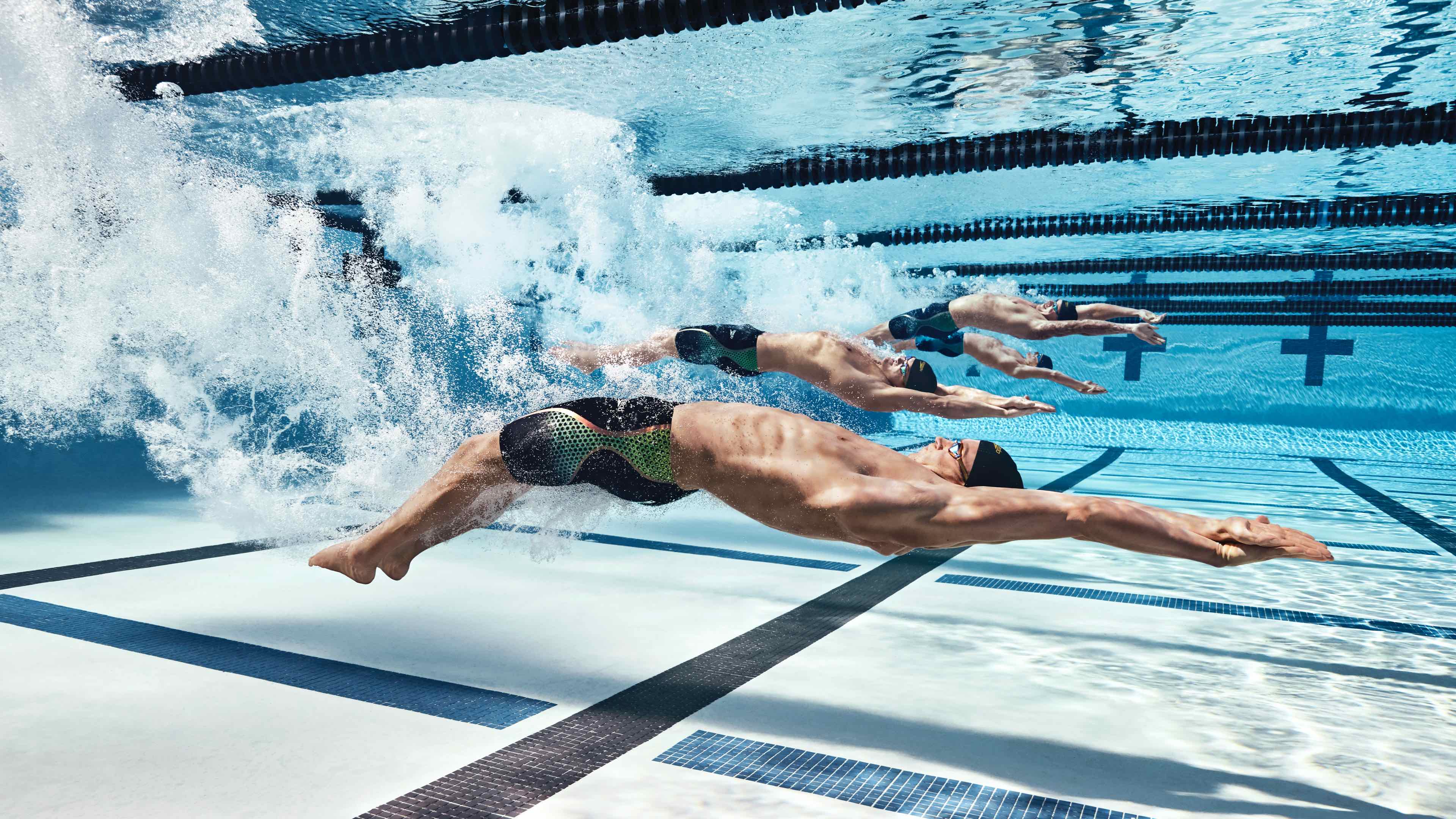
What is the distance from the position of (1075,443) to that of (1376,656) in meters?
12.2

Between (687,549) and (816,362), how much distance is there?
1.46 meters

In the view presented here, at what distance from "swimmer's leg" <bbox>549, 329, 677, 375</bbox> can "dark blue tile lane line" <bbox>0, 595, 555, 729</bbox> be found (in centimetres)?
163

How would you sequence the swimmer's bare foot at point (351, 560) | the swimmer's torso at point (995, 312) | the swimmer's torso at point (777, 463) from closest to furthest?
the swimmer's torso at point (777, 463) → the swimmer's bare foot at point (351, 560) → the swimmer's torso at point (995, 312)

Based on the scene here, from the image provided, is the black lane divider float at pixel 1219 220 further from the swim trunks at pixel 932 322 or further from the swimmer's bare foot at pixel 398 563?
the swimmer's bare foot at pixel 398 563

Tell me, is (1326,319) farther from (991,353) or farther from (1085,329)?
(991,353)

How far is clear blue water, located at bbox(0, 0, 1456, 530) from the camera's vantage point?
3.95 m

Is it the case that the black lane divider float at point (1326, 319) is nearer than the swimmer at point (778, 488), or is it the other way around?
the swimmer at point (778, 488)

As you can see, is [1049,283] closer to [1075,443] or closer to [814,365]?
[1075,443]

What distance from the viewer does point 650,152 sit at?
5.90m

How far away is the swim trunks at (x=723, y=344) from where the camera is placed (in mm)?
4543

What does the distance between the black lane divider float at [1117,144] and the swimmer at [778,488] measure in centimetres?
311

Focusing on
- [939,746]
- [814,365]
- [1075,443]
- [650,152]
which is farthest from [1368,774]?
[1075,443]

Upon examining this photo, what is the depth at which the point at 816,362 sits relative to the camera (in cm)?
438

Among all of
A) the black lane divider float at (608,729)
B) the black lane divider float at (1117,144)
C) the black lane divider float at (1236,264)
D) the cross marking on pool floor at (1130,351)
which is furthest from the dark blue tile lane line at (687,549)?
the cross marking on pool floor at (1130,351)
